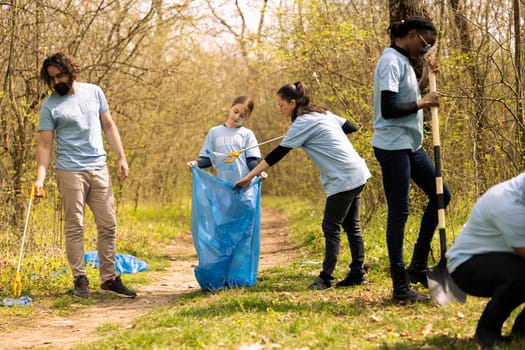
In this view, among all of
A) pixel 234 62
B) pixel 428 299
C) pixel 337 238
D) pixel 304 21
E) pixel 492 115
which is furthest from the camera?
pixel 234 62

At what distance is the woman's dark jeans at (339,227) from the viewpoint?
5562 millimetres

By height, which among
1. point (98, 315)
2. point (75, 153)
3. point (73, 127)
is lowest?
point (98, 315)

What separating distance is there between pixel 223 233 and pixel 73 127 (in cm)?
161

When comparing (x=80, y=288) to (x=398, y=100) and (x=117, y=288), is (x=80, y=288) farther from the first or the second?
(x=398, y=100)

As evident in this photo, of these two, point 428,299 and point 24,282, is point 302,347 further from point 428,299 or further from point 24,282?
point 24,282

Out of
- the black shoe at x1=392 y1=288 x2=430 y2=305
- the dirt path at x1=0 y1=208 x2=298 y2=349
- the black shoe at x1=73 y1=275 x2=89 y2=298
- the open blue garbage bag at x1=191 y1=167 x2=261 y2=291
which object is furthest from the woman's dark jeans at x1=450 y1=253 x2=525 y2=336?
the black shoe at x1=73 y1=275 x2=89 y2=298

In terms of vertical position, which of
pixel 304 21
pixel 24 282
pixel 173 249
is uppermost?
pixel 304 21

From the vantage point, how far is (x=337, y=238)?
566cm

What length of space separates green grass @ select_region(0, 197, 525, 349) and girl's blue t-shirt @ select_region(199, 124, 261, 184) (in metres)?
1.07

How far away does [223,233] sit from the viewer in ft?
19.7

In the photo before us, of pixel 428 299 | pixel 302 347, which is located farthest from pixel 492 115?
pixel 302 347

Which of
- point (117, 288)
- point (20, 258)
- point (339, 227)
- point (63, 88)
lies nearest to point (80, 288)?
point (117, 288)

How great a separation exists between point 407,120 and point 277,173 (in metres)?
18.5

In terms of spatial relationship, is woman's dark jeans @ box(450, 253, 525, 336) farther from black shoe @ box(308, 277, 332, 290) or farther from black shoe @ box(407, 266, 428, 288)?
black shoe @ box(308, 277, 332, 290)
